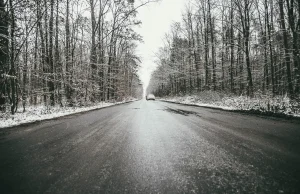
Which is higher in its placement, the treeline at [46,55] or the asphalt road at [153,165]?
the treeline at [46,55]

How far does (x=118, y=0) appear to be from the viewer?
2506 centimetres

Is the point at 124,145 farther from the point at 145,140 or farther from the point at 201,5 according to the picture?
the point at 201,5

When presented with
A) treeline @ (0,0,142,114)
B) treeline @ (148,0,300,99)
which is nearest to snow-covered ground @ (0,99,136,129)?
treeline @ (0,0,142,114)

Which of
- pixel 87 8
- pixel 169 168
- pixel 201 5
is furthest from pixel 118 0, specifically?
pixel 169 168

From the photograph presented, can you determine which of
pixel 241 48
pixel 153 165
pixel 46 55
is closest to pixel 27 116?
pixel 46 55

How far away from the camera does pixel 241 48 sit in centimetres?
1662

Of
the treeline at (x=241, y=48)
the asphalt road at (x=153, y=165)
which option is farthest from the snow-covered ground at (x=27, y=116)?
the treeline at (x=241, y=48)

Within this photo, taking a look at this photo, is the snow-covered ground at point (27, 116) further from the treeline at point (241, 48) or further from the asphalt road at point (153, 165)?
the treeline at point (241, 48)

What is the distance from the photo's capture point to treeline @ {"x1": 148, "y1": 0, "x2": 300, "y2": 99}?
1434cm

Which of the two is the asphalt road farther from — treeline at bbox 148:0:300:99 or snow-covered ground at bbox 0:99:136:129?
treeline at bbox 148:0:300:99

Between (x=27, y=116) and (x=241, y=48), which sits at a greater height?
(x=241, y=48)

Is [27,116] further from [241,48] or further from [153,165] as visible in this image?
[241,48]

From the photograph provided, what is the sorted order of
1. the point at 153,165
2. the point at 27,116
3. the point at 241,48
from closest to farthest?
the point at 153,165 → the point at 27,116 → the point at 241,48

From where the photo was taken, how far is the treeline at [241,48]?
47.0 ft
